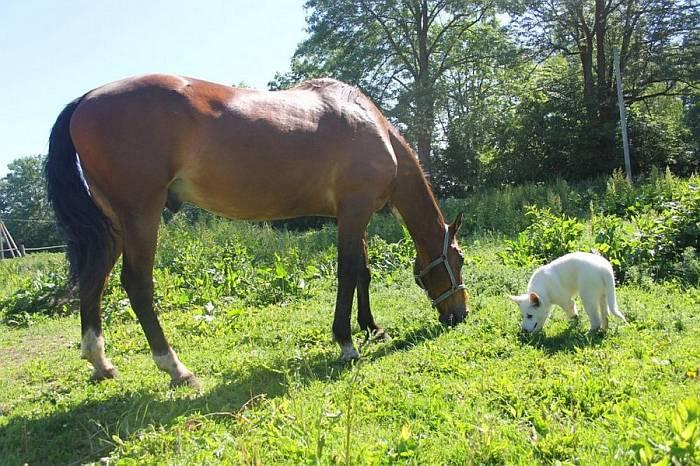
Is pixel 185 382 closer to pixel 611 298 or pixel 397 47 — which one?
pixel 611 298

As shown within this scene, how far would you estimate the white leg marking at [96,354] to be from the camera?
3.98 metres

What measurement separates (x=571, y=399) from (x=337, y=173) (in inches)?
98.6

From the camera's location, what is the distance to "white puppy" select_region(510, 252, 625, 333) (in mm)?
4219

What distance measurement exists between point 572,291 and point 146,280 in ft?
11.3

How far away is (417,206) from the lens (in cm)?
517

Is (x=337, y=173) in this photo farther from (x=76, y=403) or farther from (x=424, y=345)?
(x=76, y=403)

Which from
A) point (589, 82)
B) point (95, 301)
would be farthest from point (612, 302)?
point (589, 82)

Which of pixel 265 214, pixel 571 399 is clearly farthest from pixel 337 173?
pixel 571 399

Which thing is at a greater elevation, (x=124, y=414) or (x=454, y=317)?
(x=124, y=414)

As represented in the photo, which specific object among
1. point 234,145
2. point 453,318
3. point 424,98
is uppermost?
point 424,98

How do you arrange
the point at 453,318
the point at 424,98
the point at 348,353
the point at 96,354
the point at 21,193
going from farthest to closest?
1. the point at 21,193
2. the point at 424,98
3. the point at 453,318
4. the point at 348,353
5. the point at 96,354

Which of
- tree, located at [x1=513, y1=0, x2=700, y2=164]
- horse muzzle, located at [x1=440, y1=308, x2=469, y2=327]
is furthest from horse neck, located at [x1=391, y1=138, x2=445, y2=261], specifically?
tree, located at [x1=513, y1=0, x2=700, y2=164]

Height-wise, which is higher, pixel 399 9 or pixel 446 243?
pixel 399 9

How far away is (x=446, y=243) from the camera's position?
5207mm
